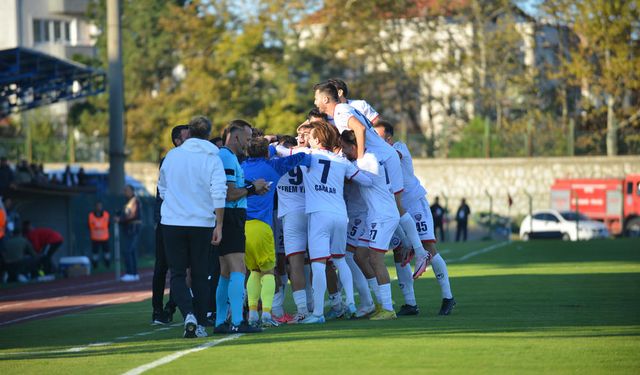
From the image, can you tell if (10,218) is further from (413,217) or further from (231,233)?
(231,233)

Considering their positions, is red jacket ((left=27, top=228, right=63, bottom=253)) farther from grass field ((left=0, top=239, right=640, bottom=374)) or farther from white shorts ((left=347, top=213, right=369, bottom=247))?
white shorts ((left=347, top=213, right=369, bottom=247))

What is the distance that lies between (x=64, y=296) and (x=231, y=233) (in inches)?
420

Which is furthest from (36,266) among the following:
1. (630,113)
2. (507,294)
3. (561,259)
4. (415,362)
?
(630,113)

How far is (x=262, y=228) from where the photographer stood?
12.4 metres

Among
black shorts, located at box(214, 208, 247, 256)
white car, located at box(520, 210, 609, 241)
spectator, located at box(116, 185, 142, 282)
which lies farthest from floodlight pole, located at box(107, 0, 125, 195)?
black shorts, located at box(214, 208, 247, 256)

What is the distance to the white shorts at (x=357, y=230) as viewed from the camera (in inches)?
526

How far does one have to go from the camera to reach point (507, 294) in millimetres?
16422

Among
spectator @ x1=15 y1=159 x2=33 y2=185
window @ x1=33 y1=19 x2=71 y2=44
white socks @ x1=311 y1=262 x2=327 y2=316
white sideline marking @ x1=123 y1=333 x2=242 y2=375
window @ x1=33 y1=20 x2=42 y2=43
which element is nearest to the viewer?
white sideline marking @ x1=123 y1=333 x2=242 y2=375

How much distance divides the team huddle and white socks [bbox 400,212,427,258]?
0.01m

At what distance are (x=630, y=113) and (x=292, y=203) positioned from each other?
153 ft

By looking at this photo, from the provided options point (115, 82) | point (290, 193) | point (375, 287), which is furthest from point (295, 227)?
point (115, 82)

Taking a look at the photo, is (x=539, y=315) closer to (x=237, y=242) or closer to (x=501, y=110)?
(x=237, y=242)

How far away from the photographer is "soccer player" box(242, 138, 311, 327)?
40.4 ft

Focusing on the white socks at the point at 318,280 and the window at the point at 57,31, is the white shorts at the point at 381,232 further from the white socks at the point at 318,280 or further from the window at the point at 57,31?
the window at the point at 57,31
